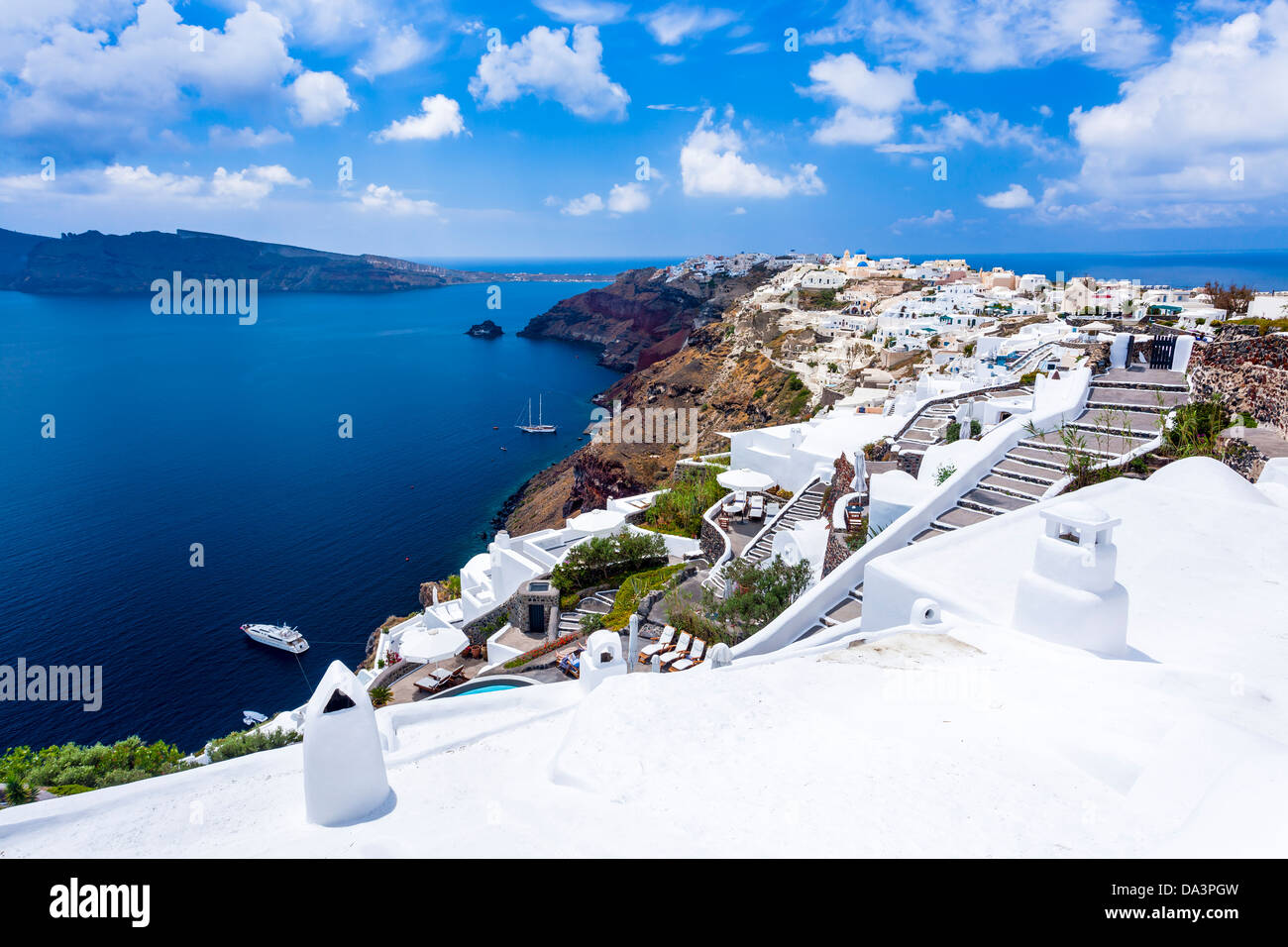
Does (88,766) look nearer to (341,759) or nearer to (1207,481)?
(341,759)

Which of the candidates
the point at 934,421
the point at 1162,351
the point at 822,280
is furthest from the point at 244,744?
the point at 822,280

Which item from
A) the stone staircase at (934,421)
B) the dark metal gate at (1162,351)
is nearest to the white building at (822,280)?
the stone staircase at (934,421)

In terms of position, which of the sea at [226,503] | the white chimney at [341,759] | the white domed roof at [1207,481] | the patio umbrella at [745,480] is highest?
the white domed roof at [1207,481]

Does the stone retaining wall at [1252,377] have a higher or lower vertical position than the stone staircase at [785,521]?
higher

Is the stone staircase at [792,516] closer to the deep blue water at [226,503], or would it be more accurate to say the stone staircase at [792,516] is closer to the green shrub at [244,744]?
the green shrub at [244,744]

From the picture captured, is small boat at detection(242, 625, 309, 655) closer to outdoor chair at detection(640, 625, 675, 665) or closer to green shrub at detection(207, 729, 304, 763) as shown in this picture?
green shrub at detection(207, 729, 304, 763)
